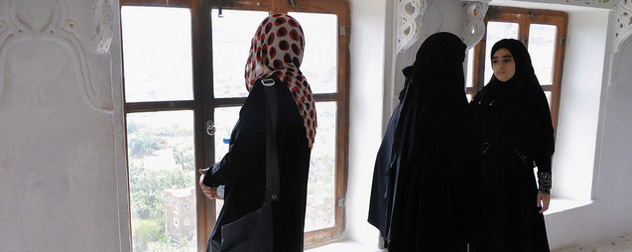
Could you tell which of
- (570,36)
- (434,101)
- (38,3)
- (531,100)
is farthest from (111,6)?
(570,36)

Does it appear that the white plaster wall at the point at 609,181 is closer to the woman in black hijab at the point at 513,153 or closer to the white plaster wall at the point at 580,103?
the white plaster wall at the point at 580,103

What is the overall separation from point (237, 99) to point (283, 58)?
0.56m

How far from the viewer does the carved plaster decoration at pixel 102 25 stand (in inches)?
52.2

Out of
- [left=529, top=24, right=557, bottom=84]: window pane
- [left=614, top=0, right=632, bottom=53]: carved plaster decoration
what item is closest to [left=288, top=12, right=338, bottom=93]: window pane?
[left=529, top=24, right=557, bottom=84]: window pane

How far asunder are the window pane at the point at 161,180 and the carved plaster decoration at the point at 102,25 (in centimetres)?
38

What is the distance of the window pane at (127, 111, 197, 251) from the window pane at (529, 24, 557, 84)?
2049 millimetres

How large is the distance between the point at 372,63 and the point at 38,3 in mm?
1268

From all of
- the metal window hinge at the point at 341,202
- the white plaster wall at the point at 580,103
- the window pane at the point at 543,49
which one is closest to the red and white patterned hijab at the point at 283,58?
the metal window hinge at the point at 341,202

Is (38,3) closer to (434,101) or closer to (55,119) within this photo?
(55,119)

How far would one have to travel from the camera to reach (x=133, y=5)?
1.65 metres

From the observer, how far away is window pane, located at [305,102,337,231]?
85.0 inches

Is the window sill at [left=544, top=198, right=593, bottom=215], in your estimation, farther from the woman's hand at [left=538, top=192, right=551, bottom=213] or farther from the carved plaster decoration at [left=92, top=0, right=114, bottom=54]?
the carved plaster decoration at [left=92, top=0, right=114, bottom=54]

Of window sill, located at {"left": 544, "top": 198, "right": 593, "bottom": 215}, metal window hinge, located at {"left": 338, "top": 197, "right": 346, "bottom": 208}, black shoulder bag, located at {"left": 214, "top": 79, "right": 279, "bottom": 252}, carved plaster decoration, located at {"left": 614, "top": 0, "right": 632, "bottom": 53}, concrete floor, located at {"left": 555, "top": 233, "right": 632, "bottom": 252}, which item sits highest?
carved plaster decoration, located at {"left": 614, "top": 0, "right": 632, "bottom": 53}

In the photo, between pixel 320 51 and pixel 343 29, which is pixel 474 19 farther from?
pixel 320 51
